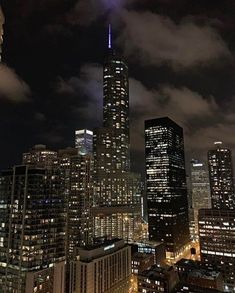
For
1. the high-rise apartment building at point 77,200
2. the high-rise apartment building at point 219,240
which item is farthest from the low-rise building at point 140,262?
the high-rise apartment building at point 219,240

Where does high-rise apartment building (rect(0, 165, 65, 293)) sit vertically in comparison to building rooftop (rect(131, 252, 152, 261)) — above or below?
above

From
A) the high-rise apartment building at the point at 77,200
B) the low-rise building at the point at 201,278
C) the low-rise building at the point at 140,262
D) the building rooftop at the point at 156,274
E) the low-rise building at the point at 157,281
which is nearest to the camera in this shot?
the low-rise building at the point at 157,281

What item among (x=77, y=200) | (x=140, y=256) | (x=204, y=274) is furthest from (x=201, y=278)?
(x=77, y=200)

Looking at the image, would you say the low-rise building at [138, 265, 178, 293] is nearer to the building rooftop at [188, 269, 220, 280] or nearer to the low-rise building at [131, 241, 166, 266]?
the building rooftop at [188, 269, 220, 280]

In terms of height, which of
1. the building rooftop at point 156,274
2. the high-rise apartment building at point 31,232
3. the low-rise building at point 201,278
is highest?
the high-rise apartment building at point 31,232

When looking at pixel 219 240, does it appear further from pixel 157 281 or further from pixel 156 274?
pixel 157 281

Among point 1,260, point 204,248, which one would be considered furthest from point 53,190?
point 204,248

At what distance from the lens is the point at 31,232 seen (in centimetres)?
9519

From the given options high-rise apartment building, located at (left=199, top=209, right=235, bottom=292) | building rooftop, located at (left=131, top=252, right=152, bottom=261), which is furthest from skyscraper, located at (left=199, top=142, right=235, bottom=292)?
building rooftop, located at (left=131, top=252, right=152, bottom=261)

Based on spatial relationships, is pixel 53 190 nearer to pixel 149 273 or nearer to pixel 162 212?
pixel 149 273

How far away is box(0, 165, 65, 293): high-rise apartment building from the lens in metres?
91.4

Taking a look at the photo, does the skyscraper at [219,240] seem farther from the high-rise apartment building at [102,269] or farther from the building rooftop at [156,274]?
the high-rise apartment building at [102,269]

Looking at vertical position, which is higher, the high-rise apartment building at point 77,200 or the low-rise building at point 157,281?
the high-rise apartment building at point 77,200

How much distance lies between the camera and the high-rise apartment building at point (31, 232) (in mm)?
91375
